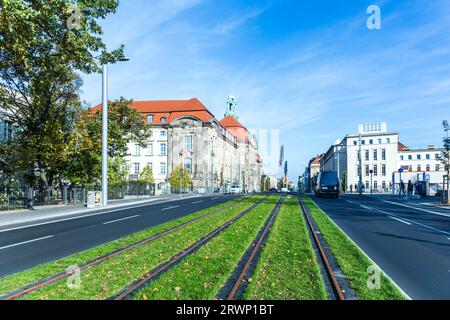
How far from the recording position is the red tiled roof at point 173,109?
76.2 metres

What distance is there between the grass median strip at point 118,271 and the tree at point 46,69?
9.75 metres

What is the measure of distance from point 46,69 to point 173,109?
6062cm

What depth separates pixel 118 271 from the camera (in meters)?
7.02

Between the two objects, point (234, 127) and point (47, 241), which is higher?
point (234, 127)

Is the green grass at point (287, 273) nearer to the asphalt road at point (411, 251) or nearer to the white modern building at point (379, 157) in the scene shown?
the asphalt road at point (411, 251)

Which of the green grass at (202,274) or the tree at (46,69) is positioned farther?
the tree at (46,69)

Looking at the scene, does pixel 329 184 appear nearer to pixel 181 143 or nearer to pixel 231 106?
pixel 181 143

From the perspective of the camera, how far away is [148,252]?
8.88 meters

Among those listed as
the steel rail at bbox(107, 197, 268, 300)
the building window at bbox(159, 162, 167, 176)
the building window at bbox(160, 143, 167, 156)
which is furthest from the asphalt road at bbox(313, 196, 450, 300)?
the building window at bbox(159, 162, 167, 176)

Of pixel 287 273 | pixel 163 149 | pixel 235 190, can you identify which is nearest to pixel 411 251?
pixel 287 273

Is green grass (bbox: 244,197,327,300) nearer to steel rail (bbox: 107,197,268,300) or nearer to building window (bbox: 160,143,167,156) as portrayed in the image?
steel rail (bbox: 107,197,268,300)

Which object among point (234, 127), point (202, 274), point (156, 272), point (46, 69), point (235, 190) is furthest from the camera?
point (234, 127)

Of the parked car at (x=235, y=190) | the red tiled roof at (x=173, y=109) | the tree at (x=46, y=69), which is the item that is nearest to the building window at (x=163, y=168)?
the red tiled roof at (x=173, y=109)

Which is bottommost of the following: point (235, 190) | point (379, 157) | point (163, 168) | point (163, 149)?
point (235, 190)
